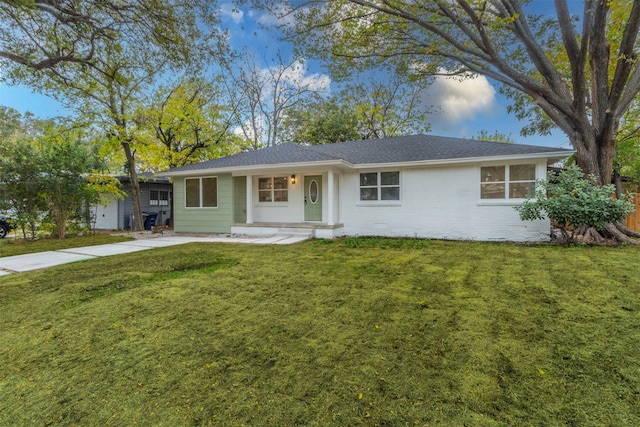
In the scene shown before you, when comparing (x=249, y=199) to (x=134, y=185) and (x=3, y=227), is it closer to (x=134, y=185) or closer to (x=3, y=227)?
(x=134, y=185)

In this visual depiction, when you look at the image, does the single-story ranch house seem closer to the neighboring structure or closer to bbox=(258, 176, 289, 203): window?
bbox=(258, 176, 289, 203): window

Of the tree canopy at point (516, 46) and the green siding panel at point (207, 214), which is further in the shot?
the green siding panel at point (207, 214)

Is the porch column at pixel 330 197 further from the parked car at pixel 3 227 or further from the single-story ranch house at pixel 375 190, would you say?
the parked car at pixel 3 227

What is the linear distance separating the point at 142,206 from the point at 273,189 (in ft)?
26.7

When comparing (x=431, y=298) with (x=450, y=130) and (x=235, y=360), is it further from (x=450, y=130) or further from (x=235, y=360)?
(x=450, y=130)

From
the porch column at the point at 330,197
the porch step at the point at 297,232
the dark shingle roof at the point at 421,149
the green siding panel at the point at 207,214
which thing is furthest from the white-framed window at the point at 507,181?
the green siding panel at the point at 207,214

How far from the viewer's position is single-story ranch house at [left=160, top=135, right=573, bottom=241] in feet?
27.6

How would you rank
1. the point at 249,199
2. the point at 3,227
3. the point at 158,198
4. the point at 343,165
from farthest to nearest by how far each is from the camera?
the point at 158,198, the point at 3,227, the point at 249,199, the point at 343,165

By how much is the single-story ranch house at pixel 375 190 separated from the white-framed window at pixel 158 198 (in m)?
4.82

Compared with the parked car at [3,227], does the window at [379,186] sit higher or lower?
higher

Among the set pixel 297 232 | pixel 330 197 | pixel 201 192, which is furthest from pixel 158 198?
pixel 330 197

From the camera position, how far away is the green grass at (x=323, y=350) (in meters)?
1.65

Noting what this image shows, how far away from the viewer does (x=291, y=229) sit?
32.7 feet

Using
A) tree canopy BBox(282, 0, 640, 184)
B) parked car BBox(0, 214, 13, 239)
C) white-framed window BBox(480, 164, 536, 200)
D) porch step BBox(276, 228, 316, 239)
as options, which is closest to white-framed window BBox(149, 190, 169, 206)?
parked car BBox(0, 214, 13, 239)
